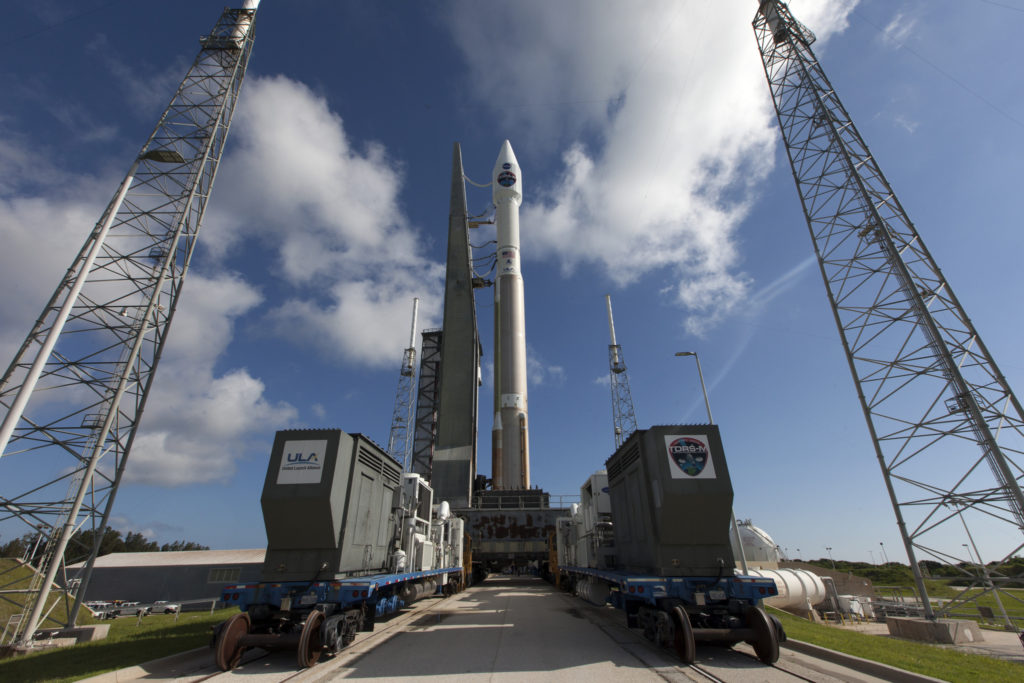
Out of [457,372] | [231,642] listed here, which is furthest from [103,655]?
[457,372]

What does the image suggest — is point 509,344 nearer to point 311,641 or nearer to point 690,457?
point 690,457

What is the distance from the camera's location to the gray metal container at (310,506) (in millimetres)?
8805

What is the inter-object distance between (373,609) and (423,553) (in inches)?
143

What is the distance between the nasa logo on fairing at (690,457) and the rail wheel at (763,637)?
7.56 feet

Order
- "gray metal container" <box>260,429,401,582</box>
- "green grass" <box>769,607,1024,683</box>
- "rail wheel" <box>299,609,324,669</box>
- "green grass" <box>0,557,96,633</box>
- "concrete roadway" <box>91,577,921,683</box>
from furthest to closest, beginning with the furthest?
1. "green grass" <box>0,557,96,633</box>
2. "gray metal container" <box>260,429,401,582</box>
3. "rail wheel" <box>299,609,324,669</box>
4. "concrete roadway" <box>91,577,921,683</box>
5. "green grass" <box>769,607,1024,683</box>

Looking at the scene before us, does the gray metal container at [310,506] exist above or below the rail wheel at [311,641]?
above

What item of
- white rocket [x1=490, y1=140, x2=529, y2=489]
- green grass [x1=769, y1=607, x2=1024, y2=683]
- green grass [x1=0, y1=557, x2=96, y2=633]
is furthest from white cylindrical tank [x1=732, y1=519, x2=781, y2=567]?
green grass [x1=0, y1=557, x2=96, y2=633]

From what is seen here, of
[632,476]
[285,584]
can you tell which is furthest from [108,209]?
[632,476]

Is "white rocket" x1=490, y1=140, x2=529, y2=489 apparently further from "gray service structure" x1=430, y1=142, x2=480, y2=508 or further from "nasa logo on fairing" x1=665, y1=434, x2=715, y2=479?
"nasa logo on fairing" x1=665, y1=434, x2=715, y2=479

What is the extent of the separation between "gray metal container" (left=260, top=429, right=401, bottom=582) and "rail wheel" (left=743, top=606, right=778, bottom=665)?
7.38 meters

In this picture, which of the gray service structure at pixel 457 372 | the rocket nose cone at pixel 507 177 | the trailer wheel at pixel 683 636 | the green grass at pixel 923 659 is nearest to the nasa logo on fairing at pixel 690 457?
the trailer wheel at pixel 683 636

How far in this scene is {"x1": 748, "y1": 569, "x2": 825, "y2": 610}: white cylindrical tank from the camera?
20.2 meters

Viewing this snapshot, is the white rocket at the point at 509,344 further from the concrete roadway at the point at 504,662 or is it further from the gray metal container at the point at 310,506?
the gray metal container at the point at 310,506

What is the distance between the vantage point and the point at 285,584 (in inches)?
336
